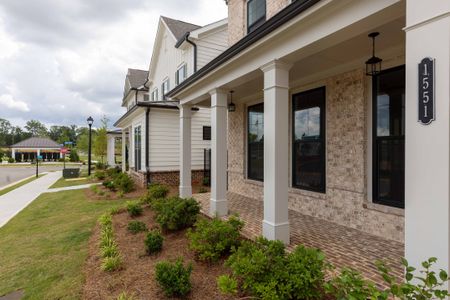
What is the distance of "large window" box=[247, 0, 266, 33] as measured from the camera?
26.1ft

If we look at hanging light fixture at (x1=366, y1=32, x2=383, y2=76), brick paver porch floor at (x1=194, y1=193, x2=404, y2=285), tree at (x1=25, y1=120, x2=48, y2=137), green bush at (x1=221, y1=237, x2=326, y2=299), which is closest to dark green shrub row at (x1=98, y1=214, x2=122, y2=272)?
green bush at (x1=221, y1=237, x2=326, y2=299)

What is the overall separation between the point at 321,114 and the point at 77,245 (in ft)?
20.2

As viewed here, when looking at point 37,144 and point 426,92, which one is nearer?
point 426,92

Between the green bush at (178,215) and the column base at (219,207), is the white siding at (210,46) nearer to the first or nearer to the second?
the column base at (219,207)

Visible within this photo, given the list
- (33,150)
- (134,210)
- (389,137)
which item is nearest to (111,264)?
(134,210)

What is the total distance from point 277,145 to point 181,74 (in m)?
11.5

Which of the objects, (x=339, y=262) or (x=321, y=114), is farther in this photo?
(x=321, y=114)

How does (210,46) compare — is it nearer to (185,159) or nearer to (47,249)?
(185,159)

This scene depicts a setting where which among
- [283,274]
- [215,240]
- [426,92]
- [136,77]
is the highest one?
[136,77]

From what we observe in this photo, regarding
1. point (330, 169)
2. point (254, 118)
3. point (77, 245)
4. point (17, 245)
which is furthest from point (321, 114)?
point (17, 245)

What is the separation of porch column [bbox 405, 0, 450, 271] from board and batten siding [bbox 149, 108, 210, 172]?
11021 millimetres

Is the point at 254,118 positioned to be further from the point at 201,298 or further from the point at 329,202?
the point at 201,298

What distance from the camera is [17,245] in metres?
5.68

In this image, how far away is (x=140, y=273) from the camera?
3967 millimetres
